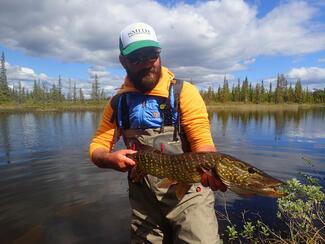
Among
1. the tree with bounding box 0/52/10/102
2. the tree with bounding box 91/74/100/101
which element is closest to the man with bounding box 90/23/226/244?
the tree with bounding box 0/52/10/102

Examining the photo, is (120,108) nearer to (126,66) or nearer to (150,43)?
(126,66)

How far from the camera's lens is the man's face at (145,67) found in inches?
130

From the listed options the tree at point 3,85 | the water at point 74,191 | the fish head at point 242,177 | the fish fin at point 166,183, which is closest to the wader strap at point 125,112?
the fish fin at point 166,183

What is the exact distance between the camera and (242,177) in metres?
2.77

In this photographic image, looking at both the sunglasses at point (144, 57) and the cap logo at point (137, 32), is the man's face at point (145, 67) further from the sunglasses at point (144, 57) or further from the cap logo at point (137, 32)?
the cap logo at point (137, 32)

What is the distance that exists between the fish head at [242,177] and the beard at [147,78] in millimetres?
1082

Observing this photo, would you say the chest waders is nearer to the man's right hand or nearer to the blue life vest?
the blue life vest

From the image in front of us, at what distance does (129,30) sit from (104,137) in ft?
4.07

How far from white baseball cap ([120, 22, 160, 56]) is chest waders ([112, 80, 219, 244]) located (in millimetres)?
486

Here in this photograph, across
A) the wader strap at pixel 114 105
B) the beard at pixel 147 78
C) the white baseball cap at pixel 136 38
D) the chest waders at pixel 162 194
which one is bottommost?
the chest waders at pixel 162 194

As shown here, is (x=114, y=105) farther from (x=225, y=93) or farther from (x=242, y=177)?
(x=225, y=93)

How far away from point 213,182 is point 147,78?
1260mm

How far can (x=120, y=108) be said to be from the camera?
3506 millimetres

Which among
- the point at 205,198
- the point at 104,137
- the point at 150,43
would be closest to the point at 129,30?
the point at 150,43
